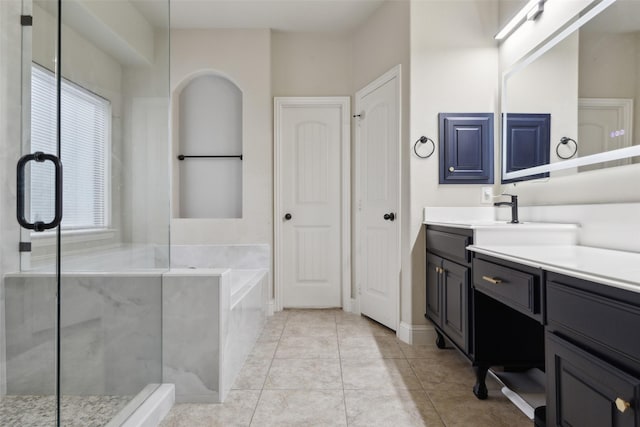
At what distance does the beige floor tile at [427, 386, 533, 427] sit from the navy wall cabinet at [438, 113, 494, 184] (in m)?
1.44

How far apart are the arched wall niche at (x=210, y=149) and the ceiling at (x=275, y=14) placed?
573mm

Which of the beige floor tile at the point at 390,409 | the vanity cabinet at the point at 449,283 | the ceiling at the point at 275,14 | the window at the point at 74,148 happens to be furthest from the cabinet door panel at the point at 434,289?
the ceiling at the point at 275,14

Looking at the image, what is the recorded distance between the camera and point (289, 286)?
3531 millimetres

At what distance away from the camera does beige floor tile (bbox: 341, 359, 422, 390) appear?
1945 mm

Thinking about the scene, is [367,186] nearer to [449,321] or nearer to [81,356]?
[449,321]

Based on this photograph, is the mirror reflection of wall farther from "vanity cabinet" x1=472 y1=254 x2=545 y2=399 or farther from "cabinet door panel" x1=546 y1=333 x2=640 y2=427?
"cabinet door panel" x1=546 y1=333 x2=640 y2=427

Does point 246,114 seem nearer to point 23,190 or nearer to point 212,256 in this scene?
point 212,256

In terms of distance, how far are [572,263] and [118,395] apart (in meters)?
1.82

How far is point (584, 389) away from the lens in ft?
3.26

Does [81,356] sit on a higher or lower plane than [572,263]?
lower

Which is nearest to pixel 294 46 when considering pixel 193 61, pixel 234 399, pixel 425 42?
pixel 193 61

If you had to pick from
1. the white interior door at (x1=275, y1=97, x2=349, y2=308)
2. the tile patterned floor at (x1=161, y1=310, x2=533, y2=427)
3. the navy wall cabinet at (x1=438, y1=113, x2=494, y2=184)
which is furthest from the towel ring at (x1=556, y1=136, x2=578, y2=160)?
the white interior door at (x1=275, y1=97, x2=349, y2=308)

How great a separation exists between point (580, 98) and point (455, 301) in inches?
49.5

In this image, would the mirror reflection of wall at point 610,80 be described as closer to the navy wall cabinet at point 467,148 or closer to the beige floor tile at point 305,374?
the navy wall cabinet at point 467,148
